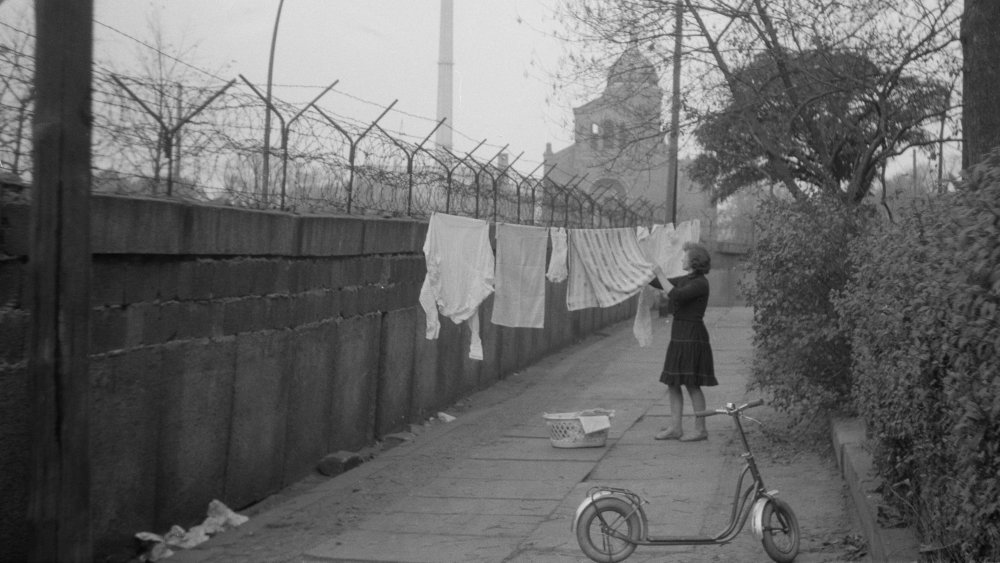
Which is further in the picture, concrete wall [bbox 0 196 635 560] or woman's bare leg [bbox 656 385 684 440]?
woman's bare leg [bbox 656 385 684 440]

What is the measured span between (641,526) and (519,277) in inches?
246

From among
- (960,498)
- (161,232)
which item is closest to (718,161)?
(161,232)

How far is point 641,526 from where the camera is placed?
5840 mm

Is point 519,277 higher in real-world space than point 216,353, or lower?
higher

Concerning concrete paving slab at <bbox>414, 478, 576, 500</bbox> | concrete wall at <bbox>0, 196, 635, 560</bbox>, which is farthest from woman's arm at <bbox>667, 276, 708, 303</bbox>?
concrete wall at <bbox>0, 196, 635, 560</bbox>

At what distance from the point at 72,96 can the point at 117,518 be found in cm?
286

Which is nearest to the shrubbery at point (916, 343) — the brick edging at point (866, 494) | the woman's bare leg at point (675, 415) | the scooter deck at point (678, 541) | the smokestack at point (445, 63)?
the brick edging at point (866, 494)

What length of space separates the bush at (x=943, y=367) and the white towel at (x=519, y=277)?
567cm

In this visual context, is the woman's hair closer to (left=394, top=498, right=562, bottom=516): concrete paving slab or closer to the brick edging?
the brick edging

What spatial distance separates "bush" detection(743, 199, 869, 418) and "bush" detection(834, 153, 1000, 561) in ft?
7.74

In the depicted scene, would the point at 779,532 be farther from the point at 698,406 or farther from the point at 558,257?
the point at 558,257

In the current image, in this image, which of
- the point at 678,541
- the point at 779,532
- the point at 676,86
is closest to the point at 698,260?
the point at 779,532

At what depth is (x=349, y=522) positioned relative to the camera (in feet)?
23.7

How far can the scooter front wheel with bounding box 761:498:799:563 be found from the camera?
5.74 metres
